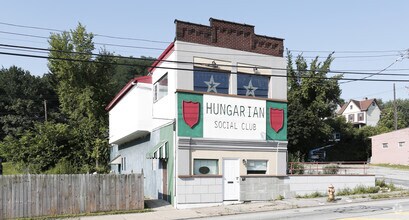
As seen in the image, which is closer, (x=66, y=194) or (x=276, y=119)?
(x=66, y=194)

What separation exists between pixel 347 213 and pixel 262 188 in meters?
5.61

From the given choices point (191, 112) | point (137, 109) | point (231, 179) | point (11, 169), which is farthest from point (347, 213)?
point (11, 169)

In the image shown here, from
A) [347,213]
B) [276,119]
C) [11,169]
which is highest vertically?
[276,119]

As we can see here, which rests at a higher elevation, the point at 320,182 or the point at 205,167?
the point at 205,167

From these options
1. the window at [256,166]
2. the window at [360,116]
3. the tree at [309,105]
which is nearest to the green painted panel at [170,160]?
the window at [256,166]

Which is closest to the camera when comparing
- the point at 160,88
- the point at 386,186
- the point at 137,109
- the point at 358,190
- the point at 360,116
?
the point at 160,88

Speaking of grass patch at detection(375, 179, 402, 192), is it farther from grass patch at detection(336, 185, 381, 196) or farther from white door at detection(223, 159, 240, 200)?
white door at detection(223, 159, 240, 200)

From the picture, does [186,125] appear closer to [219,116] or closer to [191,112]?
[191,112]

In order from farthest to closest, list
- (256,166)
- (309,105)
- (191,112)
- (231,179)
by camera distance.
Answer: (309,105)
(256,166)
(231,179)
(191,112)

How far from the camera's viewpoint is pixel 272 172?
67.4 ft

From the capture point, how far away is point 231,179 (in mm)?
19516

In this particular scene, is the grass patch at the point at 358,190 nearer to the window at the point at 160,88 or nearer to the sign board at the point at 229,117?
the sign board at the point at 229,117

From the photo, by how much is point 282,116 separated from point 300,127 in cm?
2522

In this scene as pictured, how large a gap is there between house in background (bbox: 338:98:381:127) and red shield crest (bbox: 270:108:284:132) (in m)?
81.2
